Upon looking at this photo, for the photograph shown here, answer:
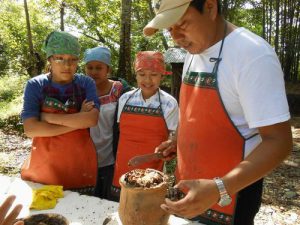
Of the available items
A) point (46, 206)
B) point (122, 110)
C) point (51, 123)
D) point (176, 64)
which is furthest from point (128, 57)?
point (46, 206)

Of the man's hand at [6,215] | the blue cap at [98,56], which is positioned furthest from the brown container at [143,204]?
the blue cap at [98,56]

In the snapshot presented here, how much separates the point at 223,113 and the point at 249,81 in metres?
A: 0.23

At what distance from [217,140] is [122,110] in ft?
3.96

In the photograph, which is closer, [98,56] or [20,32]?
[98,56]

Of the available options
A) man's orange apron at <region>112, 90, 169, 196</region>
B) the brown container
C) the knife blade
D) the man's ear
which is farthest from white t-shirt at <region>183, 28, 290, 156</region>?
man's orange apron at <region>112, 90, 169, 196</region>

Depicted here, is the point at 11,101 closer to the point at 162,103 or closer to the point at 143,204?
the point at 162,103

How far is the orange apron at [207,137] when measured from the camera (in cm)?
142

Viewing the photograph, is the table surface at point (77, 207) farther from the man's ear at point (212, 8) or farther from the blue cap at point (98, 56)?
the blue cap at point (98, 56)

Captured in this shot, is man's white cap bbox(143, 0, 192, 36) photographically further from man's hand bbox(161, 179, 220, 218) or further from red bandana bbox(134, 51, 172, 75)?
red bandana bbox(134, 51, 172, 75)

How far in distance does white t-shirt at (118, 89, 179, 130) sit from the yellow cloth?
2.83 ft

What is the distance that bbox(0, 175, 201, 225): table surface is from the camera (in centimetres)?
161

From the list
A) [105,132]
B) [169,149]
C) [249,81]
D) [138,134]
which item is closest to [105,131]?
[105,132]

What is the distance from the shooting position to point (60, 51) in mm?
2113

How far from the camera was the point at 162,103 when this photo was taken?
2467 mm
